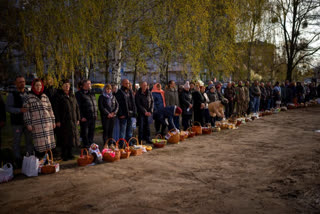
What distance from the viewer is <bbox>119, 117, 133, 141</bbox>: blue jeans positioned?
25.7 feet

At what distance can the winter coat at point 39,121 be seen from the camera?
5.71 meters

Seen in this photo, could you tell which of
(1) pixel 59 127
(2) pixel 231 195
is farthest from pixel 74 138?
(2) pixel 231 195

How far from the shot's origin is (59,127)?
21.6ft

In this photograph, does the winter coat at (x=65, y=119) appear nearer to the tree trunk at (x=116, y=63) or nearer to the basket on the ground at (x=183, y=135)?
the tree trunk at (x=116, y=63)

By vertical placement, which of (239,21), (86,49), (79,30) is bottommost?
(86,49)

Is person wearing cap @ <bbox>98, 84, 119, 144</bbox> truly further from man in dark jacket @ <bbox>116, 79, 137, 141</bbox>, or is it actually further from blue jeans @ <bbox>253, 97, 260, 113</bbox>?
blue jeans @ <bbox>253, 97, 260, 113</bbox>

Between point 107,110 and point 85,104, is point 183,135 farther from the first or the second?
point 85,104

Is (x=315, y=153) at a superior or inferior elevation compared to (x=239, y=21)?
inferior

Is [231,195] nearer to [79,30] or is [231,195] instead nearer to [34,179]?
[34,179]

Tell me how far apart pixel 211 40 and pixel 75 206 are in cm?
1425

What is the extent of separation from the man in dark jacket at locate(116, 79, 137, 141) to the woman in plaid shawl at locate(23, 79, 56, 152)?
7.39ft

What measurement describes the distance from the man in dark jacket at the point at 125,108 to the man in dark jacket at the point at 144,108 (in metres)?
0.26

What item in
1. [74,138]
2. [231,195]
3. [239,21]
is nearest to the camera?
[231,195]

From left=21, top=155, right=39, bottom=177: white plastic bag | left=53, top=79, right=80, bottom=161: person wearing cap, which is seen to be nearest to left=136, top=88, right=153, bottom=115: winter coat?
left=53, top=79, right=80, bottom=161: person wearing cap
